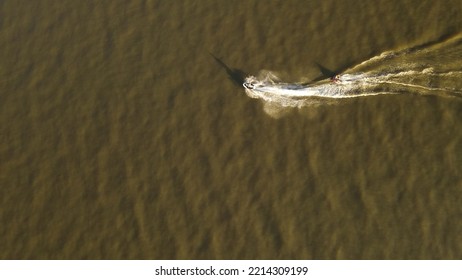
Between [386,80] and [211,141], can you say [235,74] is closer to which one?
[211,141]

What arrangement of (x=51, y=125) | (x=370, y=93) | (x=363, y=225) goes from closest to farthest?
(x=363, y=225), (x=370, y=93), (x=51, y=125)

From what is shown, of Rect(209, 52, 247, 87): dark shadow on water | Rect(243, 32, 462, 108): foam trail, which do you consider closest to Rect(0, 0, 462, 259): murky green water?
Rect(209, 52, 247, 87): dark shadow on water

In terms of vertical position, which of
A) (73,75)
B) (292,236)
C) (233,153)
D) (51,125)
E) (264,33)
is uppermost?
(264,33)

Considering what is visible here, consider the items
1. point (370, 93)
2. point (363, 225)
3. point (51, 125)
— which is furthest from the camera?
point (51, 125)

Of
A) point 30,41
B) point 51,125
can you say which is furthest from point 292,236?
point 30,41

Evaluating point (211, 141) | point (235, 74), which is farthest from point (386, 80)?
point (211, 141)

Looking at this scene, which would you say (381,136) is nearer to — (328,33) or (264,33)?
(328,33)

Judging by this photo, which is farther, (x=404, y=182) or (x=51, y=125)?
(x=51, y=125)

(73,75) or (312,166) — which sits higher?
(73,75)
